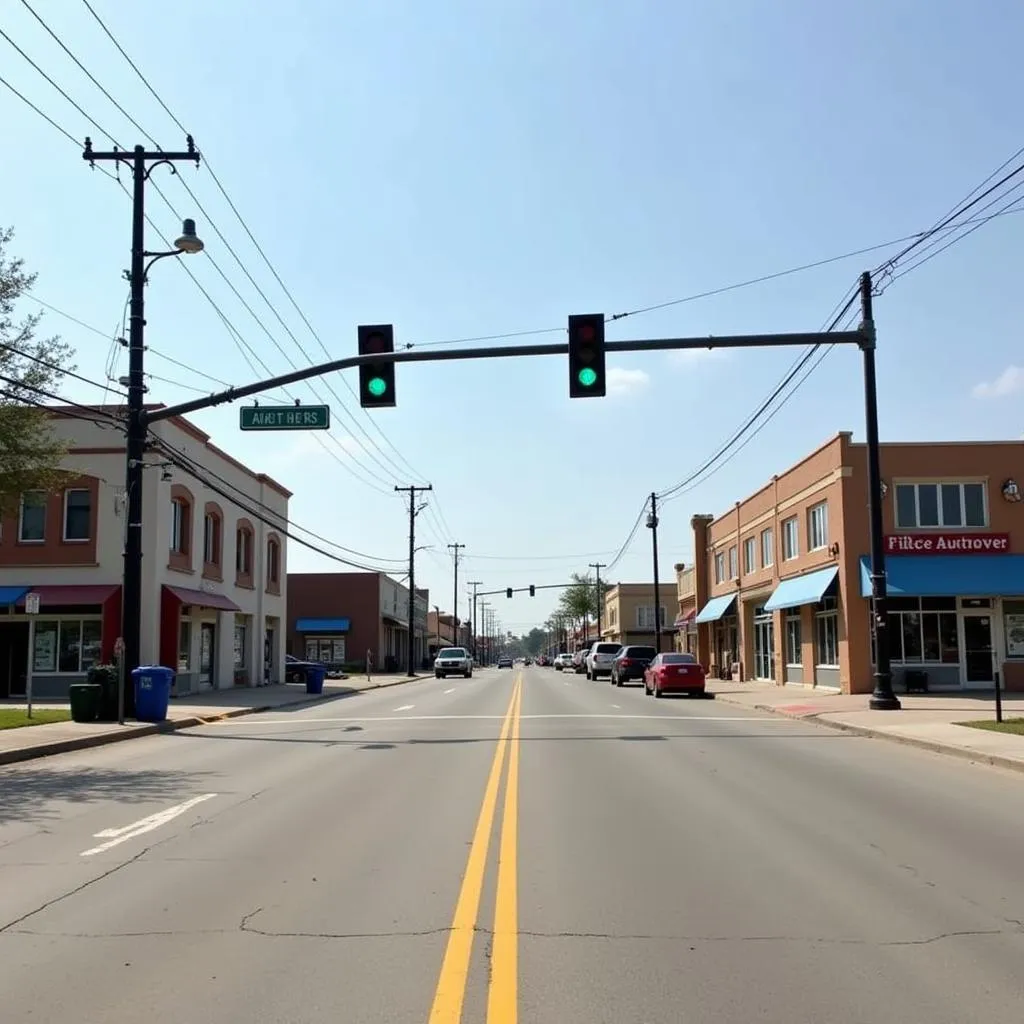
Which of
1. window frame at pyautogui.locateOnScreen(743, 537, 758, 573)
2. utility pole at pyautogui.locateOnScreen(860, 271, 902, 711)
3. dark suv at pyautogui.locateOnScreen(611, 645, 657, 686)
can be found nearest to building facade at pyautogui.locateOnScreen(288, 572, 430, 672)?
dark suv at pyautogui.locateOnScreen(611, 645, 657, 686)

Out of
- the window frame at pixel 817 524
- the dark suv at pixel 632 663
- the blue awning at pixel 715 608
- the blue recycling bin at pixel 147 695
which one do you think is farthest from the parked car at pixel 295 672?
the blue recycling bin at pixel 147 695

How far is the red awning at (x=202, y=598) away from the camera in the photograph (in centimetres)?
3297

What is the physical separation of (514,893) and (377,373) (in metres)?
11.1

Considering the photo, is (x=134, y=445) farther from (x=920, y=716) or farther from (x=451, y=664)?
(x=451, y=664)

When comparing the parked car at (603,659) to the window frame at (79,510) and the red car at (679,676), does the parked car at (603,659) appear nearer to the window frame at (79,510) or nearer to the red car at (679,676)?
the red car at (679,676)

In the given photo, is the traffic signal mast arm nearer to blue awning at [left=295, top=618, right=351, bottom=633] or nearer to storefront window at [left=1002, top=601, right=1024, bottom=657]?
storefront window at [left=1002, top=601, right=1024, bottom=657]

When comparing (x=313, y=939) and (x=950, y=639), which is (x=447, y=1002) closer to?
(x=313, y=939)

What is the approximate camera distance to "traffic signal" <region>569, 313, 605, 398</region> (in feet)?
54.0

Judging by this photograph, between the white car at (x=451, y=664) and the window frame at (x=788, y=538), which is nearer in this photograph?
the window frame at (x=788, y=538)

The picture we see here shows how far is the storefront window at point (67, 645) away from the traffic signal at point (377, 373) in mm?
19816

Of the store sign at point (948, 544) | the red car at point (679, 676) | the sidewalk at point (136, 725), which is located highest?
the store sign at point (948, 544)

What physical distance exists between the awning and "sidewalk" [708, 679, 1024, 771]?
2198 centimetres

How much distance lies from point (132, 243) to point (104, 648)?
47.9 ft

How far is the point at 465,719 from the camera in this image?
23.2 metres
